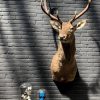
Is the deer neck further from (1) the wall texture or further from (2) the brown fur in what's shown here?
(1) the wall texture

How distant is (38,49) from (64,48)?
394 mm

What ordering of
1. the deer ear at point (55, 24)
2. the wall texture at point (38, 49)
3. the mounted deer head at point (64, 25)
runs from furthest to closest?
the wall texture at point (38, 49) → the deer ear at point (55, 24) → the mounted deer head at point (64, 25)

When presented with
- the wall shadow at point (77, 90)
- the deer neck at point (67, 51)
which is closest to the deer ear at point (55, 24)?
the deer neck at point (67, 51)

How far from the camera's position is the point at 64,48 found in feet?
11.7

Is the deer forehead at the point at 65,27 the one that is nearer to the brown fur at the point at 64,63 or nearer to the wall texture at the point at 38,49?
the brown fur at the point at 64,63

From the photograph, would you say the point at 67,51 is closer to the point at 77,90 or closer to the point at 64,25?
the point at 64,25

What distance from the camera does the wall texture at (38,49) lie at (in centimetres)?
386

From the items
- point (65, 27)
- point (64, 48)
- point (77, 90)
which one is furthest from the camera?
point (77, 90)

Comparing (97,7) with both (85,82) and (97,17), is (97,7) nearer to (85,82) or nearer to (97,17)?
(97,17)

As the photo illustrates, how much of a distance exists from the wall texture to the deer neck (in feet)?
0.88

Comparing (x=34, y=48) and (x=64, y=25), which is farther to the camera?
(x=34, y=48)

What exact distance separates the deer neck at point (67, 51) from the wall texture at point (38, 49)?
27 centimetres

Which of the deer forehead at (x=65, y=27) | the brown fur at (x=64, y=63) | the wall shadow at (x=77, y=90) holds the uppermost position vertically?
the deer forehead at (x=65, y=27)

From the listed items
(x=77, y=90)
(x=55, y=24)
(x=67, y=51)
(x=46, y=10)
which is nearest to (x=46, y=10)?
(x=46, y=10)
